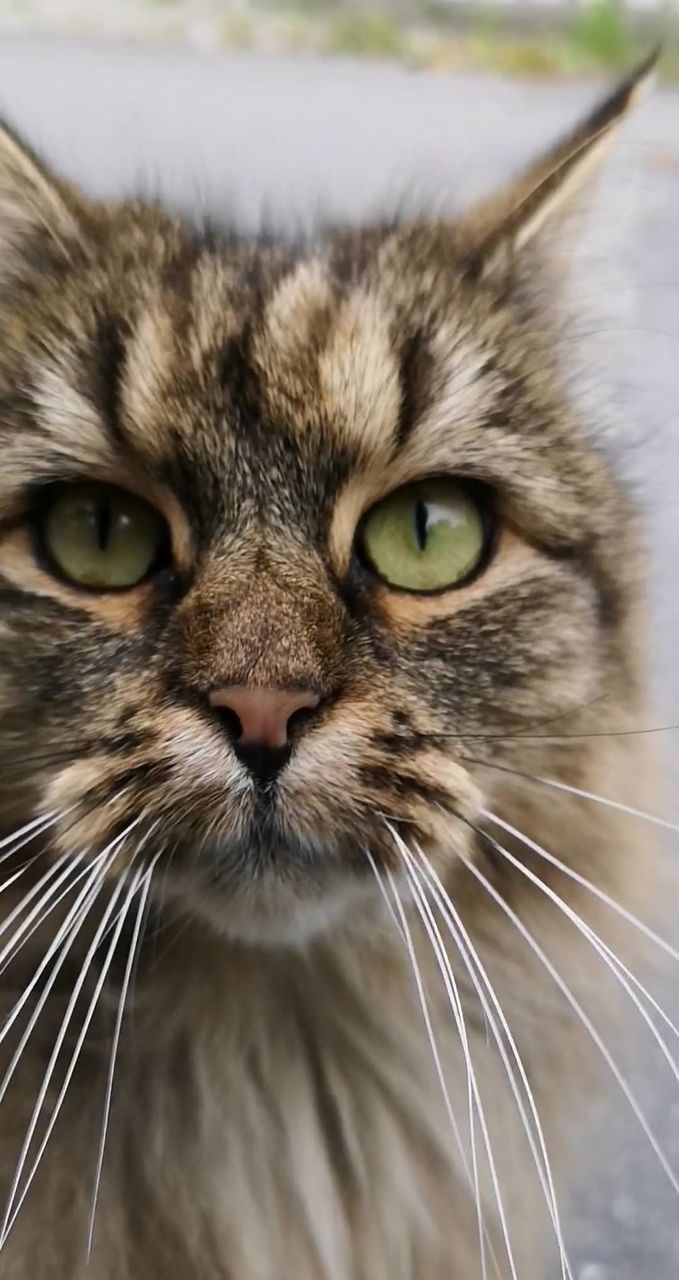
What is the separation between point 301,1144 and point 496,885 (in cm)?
23

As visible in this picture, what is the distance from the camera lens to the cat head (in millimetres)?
678

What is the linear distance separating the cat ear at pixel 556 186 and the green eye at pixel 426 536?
0.19 metres

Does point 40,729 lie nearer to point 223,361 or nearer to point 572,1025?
point 223,361

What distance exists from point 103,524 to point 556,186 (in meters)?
0.40

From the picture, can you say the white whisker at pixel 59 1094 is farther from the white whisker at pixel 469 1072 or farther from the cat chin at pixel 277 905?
the white whisker at pixel 469 1072

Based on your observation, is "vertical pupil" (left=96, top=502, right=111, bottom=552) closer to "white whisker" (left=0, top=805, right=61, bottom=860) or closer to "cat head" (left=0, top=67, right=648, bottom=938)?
"cat head" (left=0, top=67, right=648, bottom=938)

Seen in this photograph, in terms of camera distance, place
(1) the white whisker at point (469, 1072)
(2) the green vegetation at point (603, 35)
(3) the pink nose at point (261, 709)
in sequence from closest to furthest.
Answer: (3) the pink nose at point (261, 709) < (1) the white whisker at point (469, 1072) < (2) the green vegetation at point (603, 35)

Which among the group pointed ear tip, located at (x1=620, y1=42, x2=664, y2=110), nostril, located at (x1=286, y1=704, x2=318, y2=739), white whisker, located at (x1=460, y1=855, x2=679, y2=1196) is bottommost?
white whisker, located at (x1=460, y1=855, x2=679, y2=1196)

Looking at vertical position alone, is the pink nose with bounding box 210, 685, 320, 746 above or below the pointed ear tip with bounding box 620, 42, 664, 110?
below

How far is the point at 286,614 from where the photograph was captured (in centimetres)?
71

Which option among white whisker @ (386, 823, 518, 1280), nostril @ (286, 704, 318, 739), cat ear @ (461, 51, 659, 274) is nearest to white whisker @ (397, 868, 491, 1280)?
white whisker @ (386, 823, 518, 1280)

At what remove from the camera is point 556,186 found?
0.87 m

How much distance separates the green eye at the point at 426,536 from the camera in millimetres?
810

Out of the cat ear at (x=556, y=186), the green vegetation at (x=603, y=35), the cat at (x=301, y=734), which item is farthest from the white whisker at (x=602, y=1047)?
the green vegetation at (x=603, y=35)
